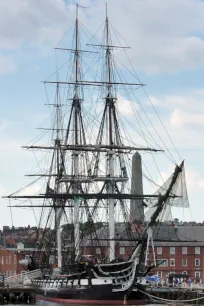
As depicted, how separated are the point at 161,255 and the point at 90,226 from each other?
41.2 meters

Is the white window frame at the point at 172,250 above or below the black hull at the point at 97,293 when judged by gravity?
above

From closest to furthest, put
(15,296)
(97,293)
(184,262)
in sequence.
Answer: (97,293) → (15,296) → (184,262)

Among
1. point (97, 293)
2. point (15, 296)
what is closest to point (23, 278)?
point (15, 296)

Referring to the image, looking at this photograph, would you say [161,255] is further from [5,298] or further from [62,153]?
[5,298]

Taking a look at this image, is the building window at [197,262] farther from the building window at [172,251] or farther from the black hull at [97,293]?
the black hull at [97,293]

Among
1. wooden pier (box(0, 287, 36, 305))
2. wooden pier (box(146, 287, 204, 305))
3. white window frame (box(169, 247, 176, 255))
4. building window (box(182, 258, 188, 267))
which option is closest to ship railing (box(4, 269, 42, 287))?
wooden pier (box(0, 287, 36, 305))

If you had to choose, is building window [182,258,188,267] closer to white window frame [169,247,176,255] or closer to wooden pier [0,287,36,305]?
white window frame [169,247,176,255]

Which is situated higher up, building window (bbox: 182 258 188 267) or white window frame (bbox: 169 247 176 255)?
white window frame (bbox: 169 247 176 255)

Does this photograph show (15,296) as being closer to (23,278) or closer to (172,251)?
(23,278)

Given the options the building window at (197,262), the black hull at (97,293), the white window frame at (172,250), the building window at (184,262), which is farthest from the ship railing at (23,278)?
the building window at (197,262)

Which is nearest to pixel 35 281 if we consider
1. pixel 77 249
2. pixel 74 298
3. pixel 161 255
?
pixel 77 249

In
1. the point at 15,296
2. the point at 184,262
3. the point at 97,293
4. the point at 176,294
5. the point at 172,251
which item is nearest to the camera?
the point at 97,293

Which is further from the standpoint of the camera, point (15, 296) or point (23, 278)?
point (23, 278)

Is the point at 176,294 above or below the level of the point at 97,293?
below
